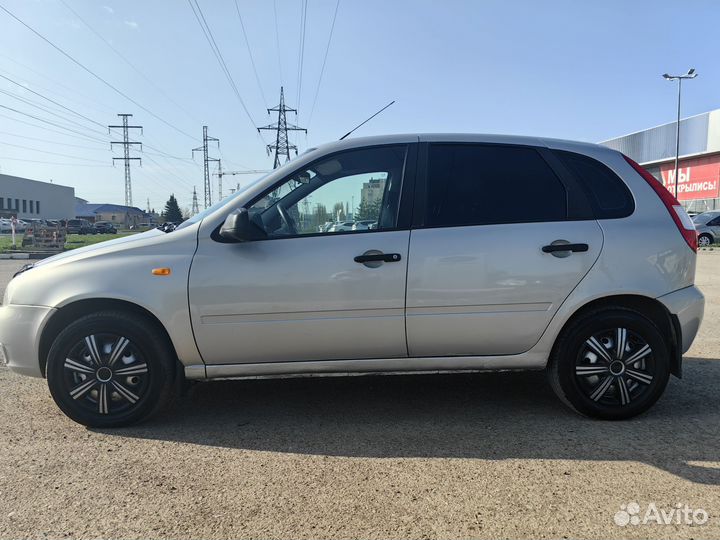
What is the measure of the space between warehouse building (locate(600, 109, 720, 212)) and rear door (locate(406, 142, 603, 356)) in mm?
38859

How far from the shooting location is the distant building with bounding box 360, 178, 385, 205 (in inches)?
148

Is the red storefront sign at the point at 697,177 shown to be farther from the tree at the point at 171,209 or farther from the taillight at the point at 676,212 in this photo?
the tree at the point at 171,209

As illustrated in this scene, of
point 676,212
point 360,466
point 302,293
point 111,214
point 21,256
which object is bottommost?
point 360,466

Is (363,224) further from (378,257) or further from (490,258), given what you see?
(490,258)

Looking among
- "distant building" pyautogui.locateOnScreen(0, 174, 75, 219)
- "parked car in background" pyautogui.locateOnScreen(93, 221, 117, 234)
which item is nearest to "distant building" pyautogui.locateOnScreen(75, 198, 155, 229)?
"distant building" pyautogui.locateOnScreen(0, 174, 75, 219)

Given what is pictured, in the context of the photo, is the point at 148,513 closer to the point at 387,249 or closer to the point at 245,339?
the point at 245,339

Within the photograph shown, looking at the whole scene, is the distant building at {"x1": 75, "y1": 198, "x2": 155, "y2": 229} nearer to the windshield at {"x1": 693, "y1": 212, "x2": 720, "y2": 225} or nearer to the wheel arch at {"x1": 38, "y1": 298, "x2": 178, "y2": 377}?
the windshield at {"x1": 693, "y1": 212, "x2": 720, "y2": 225}

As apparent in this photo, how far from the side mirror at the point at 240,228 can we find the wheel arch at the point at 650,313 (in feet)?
7.00

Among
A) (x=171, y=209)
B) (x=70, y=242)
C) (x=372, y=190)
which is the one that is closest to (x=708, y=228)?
(x=372, y=190)

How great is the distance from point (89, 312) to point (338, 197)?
1.83 m

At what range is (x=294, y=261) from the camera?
350 centimetres

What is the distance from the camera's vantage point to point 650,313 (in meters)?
3.73

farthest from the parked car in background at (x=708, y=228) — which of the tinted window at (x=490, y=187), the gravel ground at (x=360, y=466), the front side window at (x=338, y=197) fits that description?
the front side window at (x=338, y=197)

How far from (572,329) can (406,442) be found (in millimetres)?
1346
